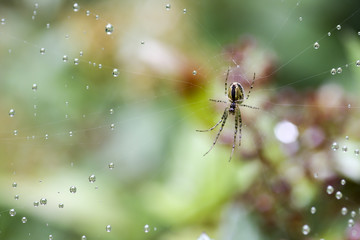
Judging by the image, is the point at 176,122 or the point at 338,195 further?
the point at 176,122

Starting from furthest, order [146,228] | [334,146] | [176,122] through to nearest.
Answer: [176,122] → [146,228] → [334,146]

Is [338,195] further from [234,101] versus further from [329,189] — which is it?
[234,101]

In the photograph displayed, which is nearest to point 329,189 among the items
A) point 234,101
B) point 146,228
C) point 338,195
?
point 338,195

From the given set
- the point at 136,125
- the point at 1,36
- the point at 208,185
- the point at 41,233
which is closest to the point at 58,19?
the point at 1,36

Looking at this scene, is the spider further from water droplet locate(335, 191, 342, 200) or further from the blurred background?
water droplet locate(335, 191, 342, 200)

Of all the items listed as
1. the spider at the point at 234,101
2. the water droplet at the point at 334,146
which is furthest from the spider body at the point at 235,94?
the water droplet at the point at 334,146

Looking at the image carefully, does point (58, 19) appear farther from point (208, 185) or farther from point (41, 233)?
point (208, 185)

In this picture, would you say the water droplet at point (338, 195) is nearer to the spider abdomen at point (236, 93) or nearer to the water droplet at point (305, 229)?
the water droplet at point (305, 229)
